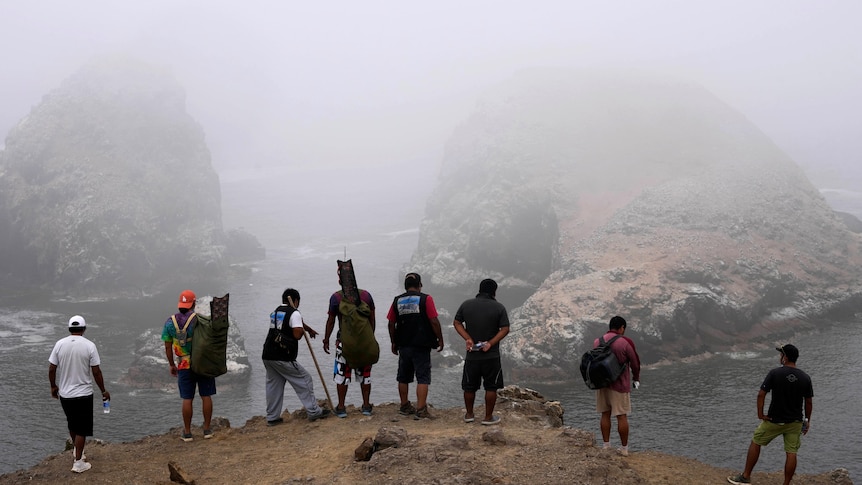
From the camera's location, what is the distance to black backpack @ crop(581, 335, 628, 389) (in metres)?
12.7

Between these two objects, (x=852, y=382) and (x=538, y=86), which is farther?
(x=538, y=86)

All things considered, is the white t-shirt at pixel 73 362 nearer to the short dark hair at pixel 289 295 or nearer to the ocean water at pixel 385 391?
the short dark hair at pixel 289 295

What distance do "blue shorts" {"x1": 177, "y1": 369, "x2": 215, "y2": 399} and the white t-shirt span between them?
1879 mm

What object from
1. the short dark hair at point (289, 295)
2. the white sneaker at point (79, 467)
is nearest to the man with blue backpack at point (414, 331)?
the short dark hair at point (289, 295)

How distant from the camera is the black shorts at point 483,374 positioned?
13500 mm

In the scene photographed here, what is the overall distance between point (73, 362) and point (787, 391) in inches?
544

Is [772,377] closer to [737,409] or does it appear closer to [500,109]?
[737,409]

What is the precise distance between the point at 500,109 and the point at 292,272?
157 feet

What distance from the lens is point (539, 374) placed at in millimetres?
50938

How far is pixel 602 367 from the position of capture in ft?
41.7

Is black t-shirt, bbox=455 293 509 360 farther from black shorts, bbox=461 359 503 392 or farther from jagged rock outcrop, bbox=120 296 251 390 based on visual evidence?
jagged rock outcrop, bbox=120 296 251 390

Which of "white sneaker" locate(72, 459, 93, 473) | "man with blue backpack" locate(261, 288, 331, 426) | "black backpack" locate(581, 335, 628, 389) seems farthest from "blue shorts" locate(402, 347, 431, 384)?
"white sneaker" locate(72, 459, 93, 473)

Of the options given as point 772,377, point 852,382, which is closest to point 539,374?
point 852,382

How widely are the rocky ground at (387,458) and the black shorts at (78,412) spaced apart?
0.90 m
